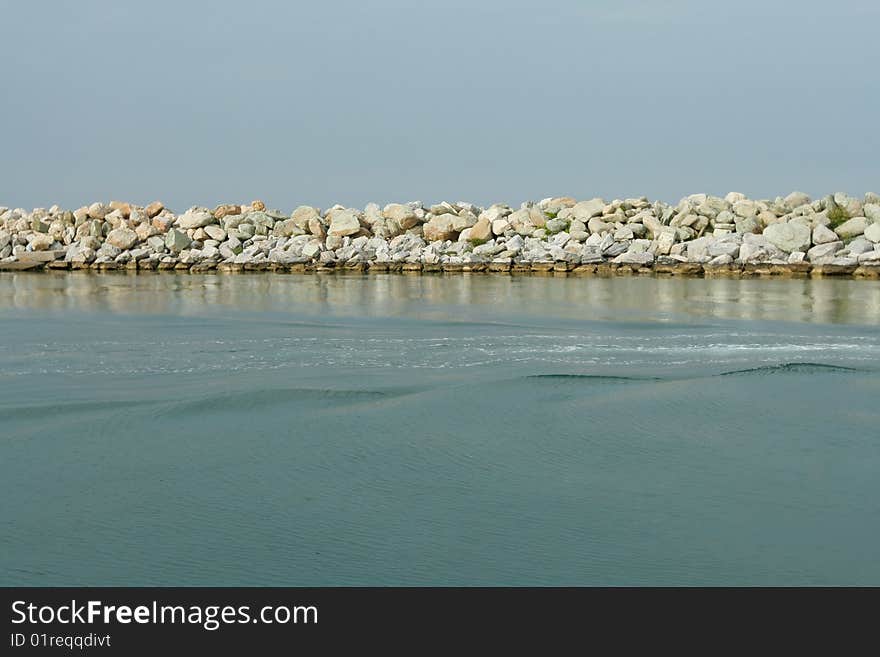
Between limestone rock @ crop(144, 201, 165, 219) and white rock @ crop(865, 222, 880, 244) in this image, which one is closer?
white rock @ crop(865, 222, 880, 244)

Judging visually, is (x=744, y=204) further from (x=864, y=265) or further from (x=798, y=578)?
(x=798, y=578)

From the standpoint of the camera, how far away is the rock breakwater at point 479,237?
102 feet

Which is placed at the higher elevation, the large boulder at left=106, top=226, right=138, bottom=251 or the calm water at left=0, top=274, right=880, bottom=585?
the large boulder at left=106, top=226, right=138, bottom=251

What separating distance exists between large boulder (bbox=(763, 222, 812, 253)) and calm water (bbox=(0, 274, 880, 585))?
18.0 meters

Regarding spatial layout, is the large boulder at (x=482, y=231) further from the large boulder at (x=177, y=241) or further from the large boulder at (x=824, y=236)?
the large boulder at (x=177, y=241)

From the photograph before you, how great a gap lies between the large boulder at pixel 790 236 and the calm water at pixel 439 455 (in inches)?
709

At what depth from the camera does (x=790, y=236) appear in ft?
103

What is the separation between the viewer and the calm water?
480 centimetres

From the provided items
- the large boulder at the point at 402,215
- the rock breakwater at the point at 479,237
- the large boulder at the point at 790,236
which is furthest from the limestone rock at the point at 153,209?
the large boulder at the point at 790,236

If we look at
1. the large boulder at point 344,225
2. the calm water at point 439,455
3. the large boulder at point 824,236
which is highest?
the large boulder at point 344,225

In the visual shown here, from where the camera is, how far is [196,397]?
28.1ft

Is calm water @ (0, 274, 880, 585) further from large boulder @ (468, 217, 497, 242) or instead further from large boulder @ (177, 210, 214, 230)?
large boulder @ (177, 210, 214, 230)

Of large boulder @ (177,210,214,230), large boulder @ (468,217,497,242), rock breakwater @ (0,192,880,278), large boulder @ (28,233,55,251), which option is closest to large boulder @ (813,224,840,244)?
rock breakwater @ (0,192,880,278)

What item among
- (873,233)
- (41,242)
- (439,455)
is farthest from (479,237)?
(439,455)
